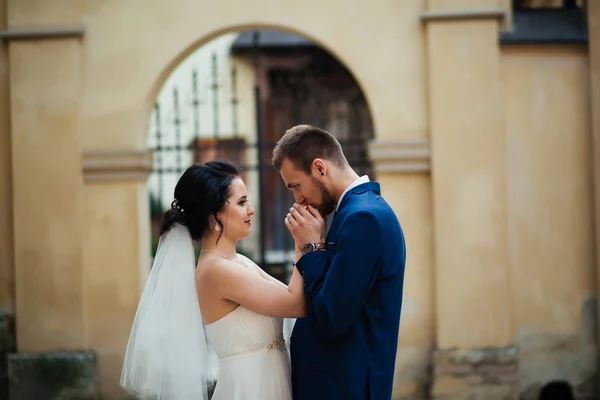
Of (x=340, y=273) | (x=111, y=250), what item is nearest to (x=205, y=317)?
(x=340, y=273)

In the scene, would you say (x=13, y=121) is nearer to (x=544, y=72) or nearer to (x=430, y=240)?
(x=430, y=240)

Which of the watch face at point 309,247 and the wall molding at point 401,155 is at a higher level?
the wall molding at point 401,155

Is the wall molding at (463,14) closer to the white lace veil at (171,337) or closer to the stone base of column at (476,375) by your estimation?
the stone base of column at (476,375)

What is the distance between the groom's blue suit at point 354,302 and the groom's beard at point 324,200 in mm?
114

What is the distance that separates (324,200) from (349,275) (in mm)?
483

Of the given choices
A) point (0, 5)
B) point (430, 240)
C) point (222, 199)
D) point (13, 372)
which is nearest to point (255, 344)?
point (222, 199)

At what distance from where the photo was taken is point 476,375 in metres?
6.17

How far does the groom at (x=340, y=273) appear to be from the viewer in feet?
9.37

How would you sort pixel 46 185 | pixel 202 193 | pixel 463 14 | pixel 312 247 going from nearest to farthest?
pixel 312 247
pixel 202 193
pixel 463 14
pixel 46 185

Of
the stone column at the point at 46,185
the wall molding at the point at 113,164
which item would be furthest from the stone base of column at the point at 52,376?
the wall molding at the point at 113,164

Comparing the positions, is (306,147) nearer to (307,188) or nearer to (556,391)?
(307,188)

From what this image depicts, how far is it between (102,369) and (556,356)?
12.9 feet

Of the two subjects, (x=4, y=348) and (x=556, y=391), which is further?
(x=4, y=348)

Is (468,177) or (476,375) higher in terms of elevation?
(468,177)
